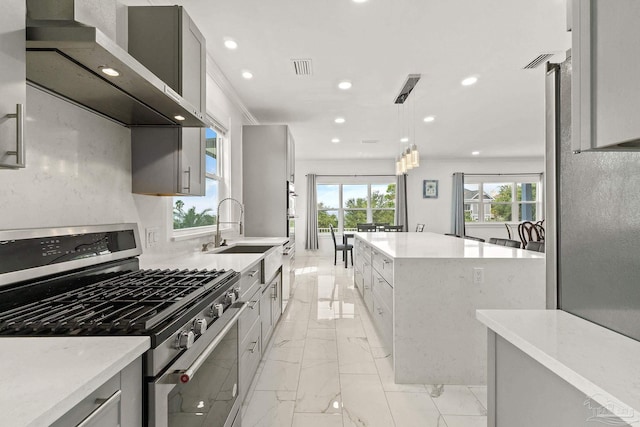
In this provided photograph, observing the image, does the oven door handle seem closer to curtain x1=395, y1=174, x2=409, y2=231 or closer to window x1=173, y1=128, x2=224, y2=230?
window x1=173, y1=128, x2=224, y2=230

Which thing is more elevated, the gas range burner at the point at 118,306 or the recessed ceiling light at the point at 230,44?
the recessed ceiling light at the point at 230,44

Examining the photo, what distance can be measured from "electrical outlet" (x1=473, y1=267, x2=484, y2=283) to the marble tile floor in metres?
0.72

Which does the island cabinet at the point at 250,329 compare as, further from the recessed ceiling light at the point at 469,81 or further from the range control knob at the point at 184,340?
the recessed ceiling light at the point at 469,81

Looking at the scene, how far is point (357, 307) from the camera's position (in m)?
3.94

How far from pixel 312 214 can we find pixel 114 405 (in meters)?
7.79

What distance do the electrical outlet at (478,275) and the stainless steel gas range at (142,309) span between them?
5.17 feet

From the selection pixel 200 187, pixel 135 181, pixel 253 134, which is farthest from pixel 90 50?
pixel 253 134

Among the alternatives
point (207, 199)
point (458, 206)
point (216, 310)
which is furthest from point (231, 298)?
point (458, 206)

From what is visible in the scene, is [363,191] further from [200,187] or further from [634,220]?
[634,220]

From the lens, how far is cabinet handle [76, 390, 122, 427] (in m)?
0.61

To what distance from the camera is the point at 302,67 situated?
322 centimetres

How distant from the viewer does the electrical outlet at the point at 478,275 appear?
2129 millimetres

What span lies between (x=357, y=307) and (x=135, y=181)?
2956 millimetres

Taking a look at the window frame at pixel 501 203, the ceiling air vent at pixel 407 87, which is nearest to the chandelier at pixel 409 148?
the ceiling air vent at pixel 407 87
